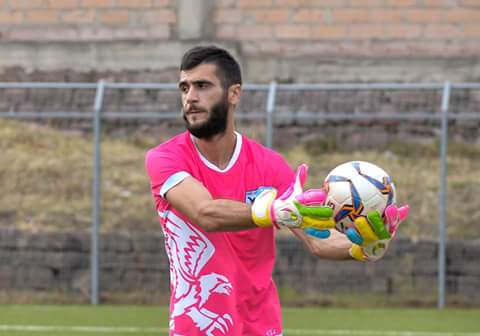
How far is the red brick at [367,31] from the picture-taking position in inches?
742

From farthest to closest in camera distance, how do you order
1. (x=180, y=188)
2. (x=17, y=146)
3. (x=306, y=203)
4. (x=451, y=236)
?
(x=17, y=146) → (x=451, y=236) → (x=180, y=188) → (x=306, y=203)

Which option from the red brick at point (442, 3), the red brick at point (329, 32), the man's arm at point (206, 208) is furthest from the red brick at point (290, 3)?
the man's arm at point (206, 208)

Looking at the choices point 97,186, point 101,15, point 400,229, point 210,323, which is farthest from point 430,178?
point 210,323

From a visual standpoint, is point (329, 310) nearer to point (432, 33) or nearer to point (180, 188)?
point (432, 33)

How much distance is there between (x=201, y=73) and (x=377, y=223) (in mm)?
1162

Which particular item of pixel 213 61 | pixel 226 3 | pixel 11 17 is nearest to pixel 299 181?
pixel 213 61

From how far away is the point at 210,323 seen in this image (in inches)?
238

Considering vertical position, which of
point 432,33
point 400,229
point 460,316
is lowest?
point 460,316

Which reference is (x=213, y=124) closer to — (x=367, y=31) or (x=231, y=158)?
(x=231, y=158)

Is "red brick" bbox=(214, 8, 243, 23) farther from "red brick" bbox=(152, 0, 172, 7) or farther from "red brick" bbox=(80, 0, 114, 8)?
"red brick" bbox=(80, 0, 114, 8)

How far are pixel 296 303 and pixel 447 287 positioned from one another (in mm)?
1686

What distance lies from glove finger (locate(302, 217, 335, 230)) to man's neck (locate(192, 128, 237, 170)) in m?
1.00

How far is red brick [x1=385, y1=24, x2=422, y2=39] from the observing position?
739 inches

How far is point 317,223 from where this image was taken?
5219 millimetres
